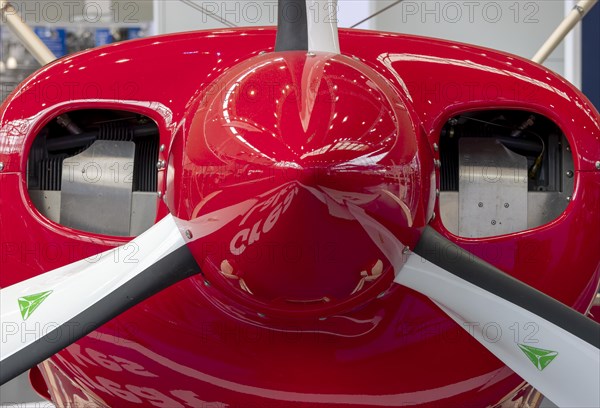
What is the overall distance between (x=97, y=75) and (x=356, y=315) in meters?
A: 0.74

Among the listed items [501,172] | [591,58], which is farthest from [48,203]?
[591,58]

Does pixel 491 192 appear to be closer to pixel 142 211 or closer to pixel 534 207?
pixel 534 207

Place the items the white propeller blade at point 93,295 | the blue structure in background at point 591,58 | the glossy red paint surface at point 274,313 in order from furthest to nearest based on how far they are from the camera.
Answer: the blue structure in background at point 591,58 < the glossy red paint surface at point 274,313 < the white propeller blade at point 93,295

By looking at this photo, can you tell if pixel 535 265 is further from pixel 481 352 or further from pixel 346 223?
pixel 346 223

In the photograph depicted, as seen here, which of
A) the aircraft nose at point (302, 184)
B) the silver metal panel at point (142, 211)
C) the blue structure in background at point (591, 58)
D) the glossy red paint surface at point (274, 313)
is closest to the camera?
the aircraft nose at point (302, 184)

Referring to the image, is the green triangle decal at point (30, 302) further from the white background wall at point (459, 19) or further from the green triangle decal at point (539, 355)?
the white background wall at point (459, 19)

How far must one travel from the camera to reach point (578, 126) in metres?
1.70

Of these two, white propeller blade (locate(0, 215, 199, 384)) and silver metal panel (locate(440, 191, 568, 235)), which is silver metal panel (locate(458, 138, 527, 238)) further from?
white propeller blade (locate(0, 215, 199, 384))

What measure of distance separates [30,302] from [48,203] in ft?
1.47

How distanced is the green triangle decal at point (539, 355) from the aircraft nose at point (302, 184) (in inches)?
10.6

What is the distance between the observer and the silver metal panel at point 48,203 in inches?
68.5

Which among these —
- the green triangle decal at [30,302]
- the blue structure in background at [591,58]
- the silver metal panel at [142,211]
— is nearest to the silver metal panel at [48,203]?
the silver metal panel at [142,211]

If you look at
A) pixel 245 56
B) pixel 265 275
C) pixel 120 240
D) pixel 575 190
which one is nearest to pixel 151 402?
pixel 120 240

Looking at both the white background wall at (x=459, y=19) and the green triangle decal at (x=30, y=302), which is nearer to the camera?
the green triangle decal at (x=30, y=302)
